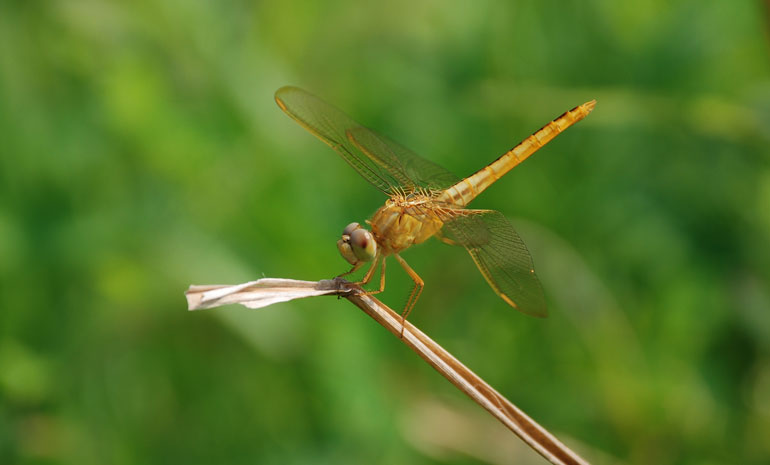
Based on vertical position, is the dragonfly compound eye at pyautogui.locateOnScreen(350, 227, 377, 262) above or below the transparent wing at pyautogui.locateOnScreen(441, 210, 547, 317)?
above

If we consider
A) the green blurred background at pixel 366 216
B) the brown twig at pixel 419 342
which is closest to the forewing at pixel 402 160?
the green blurred background at pixel 366 216

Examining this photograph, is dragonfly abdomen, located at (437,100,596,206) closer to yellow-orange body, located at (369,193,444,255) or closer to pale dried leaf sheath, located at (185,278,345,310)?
yellow-orange body, located at (369,193,444,255)

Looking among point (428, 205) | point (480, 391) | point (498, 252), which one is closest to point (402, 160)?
point (428, 205)

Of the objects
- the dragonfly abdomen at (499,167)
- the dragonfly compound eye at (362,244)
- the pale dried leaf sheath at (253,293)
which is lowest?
the pale dried leaf sheath at (253,293)

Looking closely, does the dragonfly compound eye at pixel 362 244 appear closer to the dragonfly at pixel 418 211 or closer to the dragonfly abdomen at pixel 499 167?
the dragonfly at pixel 418 211

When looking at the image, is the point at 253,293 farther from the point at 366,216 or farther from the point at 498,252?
the point at 366,216

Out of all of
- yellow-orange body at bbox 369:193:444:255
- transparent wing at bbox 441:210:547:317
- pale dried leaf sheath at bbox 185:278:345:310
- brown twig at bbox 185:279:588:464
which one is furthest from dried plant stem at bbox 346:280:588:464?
yellow-orange body at bbox 369:193:444:255
